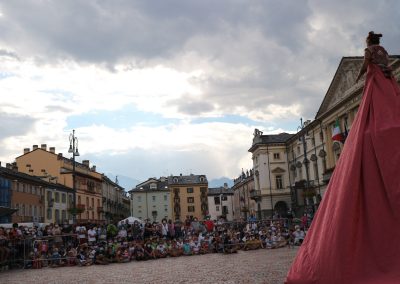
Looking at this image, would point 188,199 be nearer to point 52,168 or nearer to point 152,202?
point 152,202

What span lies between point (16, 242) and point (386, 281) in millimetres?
18293

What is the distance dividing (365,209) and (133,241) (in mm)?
18553

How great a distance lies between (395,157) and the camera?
5.00m

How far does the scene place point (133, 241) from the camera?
73.3 ft

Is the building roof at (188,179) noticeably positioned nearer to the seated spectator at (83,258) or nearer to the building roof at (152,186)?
the building roof at (152,186)

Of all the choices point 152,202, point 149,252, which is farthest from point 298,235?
point 152,202

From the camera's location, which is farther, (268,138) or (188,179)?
(188,179)

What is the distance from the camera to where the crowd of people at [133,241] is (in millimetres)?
19875

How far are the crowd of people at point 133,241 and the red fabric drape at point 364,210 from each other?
16.3m

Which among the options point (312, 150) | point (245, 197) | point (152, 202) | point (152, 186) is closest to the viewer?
point (312, 150)

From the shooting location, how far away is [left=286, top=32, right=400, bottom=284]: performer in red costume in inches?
187

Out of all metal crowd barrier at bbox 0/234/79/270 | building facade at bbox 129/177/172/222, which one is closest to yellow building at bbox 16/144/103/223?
building facade at bbox 129/177/172/222

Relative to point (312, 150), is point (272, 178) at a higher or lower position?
lower

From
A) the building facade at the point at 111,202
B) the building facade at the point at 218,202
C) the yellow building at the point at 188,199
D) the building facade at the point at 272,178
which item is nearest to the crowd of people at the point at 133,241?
the building facade at the point at 272,178
